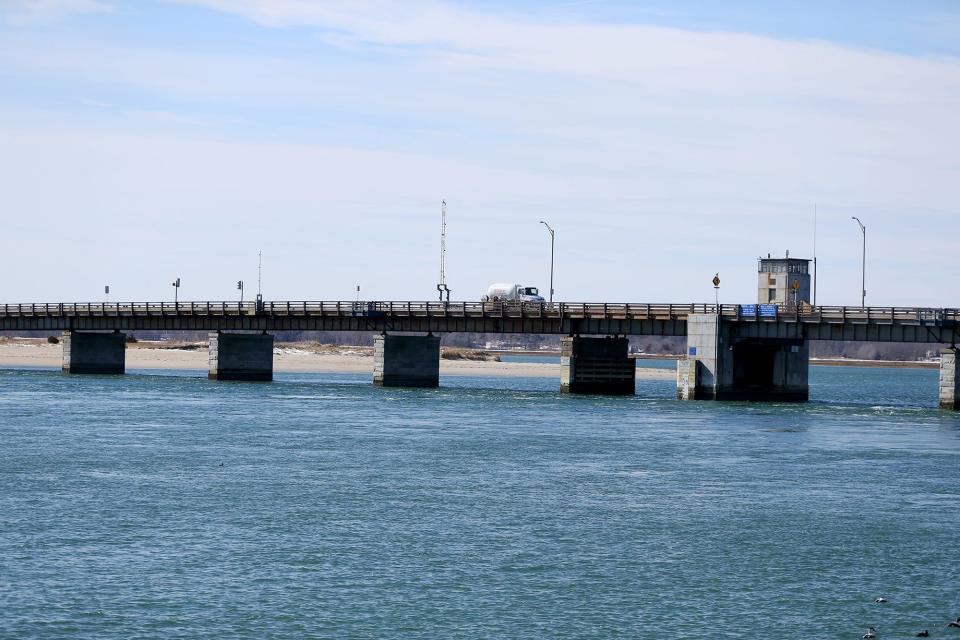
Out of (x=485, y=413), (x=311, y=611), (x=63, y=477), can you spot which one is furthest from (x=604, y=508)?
(x=485, y=413)

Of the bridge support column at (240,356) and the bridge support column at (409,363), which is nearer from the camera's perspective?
the bridge support column at (409,363)

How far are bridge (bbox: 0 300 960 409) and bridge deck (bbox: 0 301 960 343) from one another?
10cm

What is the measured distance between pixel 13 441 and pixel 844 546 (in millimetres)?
39294

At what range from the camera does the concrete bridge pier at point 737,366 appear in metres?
95.8

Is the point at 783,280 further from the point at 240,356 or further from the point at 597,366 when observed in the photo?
the point at 240,356

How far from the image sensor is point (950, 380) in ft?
303

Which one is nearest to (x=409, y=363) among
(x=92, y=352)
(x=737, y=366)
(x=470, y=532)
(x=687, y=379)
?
(x=687, y=379)

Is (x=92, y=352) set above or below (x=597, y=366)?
below

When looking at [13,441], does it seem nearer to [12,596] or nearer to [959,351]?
[12,596]

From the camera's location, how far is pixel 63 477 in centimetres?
4894

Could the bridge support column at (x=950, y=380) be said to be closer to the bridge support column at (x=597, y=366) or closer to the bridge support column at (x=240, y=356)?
the bridge support column at (x=597, y=366)

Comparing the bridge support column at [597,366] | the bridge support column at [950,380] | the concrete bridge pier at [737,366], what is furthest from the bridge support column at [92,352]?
the bridge support column at [950,380]

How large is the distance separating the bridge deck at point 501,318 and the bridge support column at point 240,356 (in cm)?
186

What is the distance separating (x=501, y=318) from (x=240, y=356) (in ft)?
93.4
